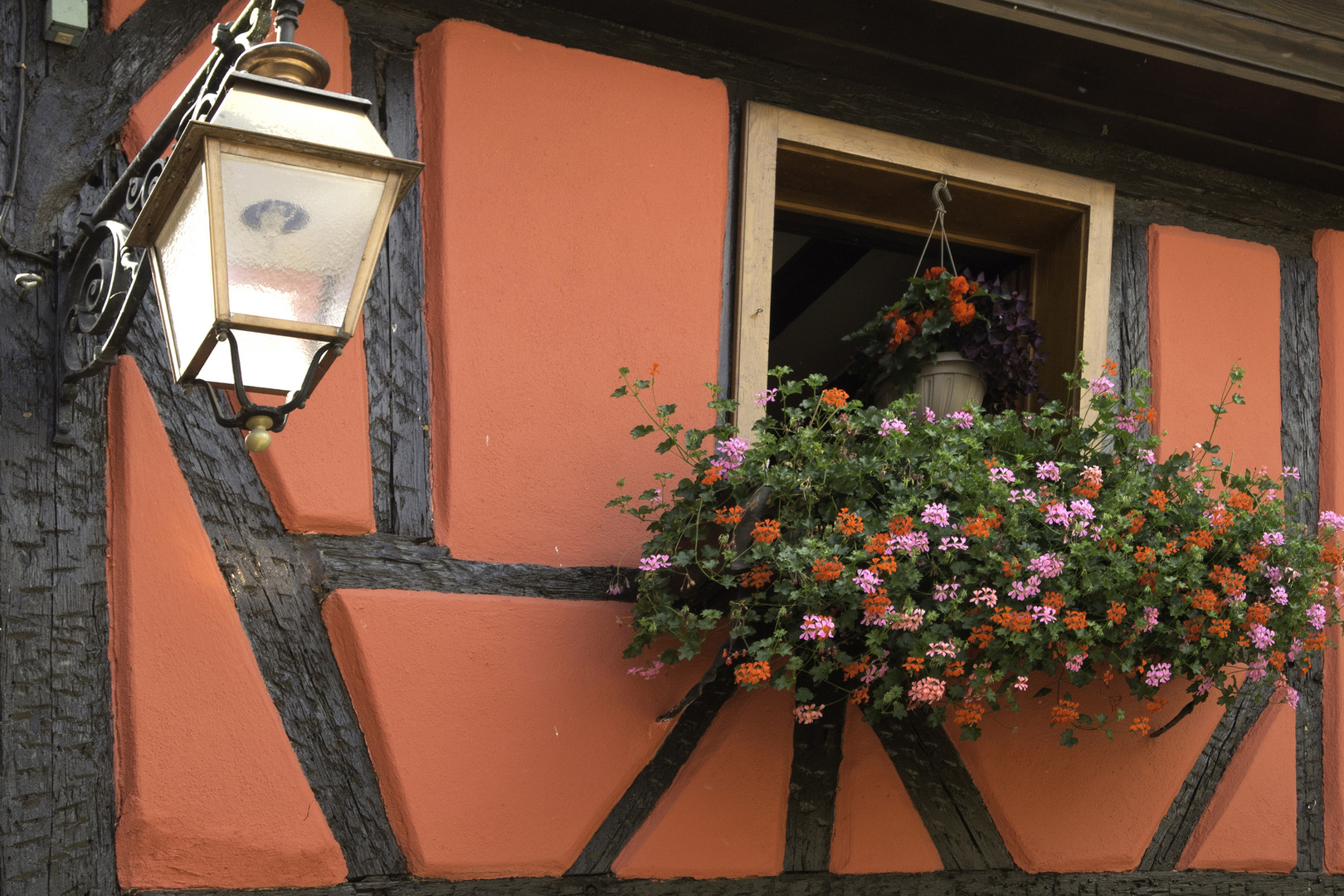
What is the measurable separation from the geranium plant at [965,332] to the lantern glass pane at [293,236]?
5.60ft

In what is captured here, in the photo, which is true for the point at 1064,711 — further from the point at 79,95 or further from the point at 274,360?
the point at 79,95

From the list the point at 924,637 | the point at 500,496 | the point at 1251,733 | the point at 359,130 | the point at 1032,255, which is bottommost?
the point at 1251,733

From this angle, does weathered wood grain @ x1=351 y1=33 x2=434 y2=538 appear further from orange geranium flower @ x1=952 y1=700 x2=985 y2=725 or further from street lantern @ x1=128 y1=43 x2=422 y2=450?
orange geranium flower @ x1=952 y1=700 x2=985 y2=725

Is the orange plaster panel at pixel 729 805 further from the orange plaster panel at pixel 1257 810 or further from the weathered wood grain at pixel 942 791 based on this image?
the orange plaster panel at pixel 1257 810

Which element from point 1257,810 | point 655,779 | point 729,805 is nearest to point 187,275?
point 655,779

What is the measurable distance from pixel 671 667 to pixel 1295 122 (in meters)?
2.16

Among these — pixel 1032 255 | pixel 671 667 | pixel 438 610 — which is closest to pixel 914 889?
pixel 671 667

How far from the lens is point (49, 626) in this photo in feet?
7.25

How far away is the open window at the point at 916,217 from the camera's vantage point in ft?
9.80

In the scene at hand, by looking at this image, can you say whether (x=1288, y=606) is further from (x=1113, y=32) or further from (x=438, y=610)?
(x=438, y=610)

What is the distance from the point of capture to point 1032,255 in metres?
3.57

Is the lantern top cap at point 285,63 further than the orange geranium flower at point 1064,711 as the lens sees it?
No

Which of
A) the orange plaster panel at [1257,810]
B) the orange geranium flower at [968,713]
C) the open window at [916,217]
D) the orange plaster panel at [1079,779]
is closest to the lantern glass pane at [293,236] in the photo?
the open window at [916,217]

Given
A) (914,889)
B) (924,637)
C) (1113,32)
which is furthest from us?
(1113,32)
